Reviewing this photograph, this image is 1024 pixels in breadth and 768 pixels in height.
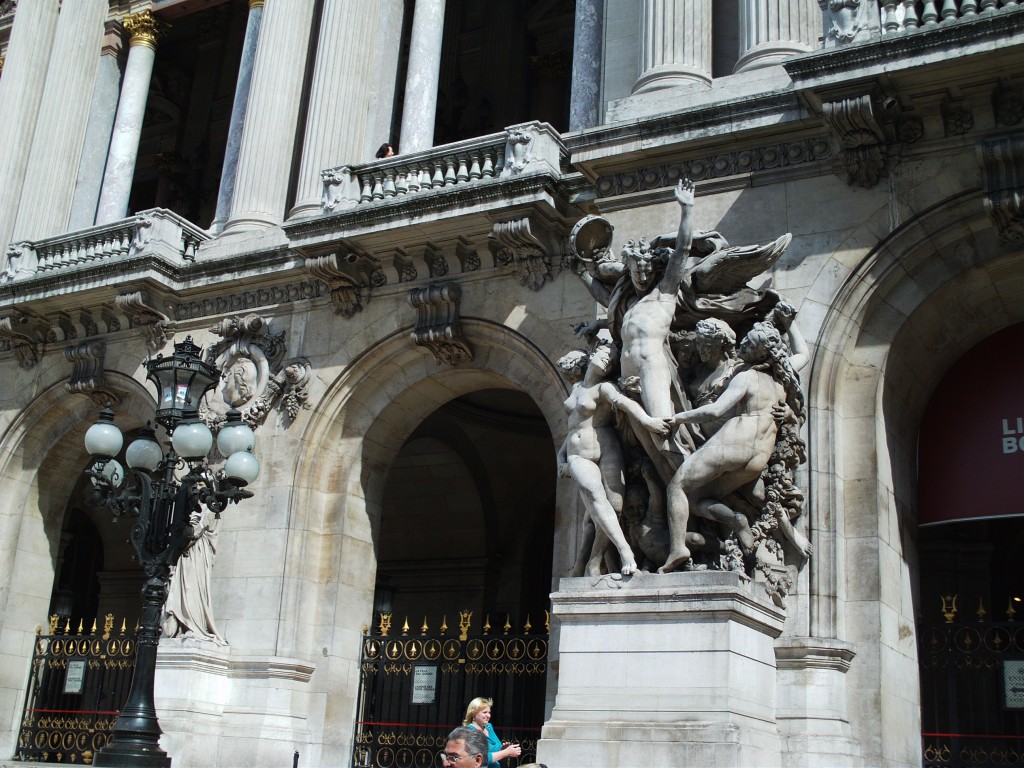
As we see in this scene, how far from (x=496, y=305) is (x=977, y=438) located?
6.00 metres

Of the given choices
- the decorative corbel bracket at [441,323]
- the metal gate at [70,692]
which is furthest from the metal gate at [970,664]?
the metal gate at [70,692]

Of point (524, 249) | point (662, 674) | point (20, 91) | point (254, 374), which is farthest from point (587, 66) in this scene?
point (20, 91)

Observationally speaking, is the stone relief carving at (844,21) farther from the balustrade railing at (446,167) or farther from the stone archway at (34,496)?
the stone archway at (34,496)

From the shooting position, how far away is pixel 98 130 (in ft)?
76.3

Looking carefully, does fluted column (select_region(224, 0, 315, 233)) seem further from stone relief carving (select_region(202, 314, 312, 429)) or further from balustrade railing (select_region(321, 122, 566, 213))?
balustrade railing (select_region(321, 122, 566, 213))

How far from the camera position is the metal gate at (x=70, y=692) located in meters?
18.2

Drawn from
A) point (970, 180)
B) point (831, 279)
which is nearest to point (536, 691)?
point (831, 279)

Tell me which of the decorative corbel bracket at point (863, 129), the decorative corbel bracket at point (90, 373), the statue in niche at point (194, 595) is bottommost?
the statue in niche at point (194, 595)

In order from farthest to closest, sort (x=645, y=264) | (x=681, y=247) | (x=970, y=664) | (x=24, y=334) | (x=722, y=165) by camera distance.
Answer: (x=24, y=334) → (x=722, y=165) → (x=970, y=664) → (x=645, y=264) → (x=681, y=247)

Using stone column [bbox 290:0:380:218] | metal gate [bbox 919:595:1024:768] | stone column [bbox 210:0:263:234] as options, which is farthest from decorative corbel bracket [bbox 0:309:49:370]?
metal gate [bbox 919:595:1024:768]

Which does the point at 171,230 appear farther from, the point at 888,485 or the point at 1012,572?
the point at 1012,572

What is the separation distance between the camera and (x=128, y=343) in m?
19.6

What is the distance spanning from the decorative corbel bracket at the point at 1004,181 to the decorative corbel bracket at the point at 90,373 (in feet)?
42.8

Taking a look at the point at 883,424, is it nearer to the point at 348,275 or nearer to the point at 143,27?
the point at 348,275
